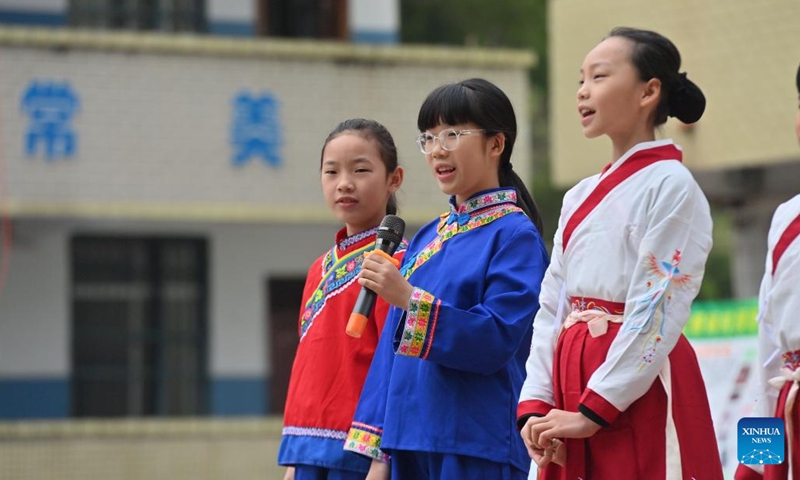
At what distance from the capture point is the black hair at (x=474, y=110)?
3.60 m

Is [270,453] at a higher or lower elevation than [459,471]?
lower

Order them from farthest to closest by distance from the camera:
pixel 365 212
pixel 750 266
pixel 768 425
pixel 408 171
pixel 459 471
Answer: pixel 408 171 < pixel 750 266 < pixel 365 212 < pixel 459 471 < pixel 768 425

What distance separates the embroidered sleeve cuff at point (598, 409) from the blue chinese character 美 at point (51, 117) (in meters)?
7.55

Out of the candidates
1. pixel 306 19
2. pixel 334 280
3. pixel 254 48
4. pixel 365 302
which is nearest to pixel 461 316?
pixel 365 302

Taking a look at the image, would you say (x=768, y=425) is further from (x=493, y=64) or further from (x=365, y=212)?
(x=493, y=64)

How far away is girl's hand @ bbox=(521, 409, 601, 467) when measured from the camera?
3.06 metres

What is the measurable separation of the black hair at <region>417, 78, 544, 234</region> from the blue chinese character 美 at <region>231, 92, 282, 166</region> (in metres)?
6.91

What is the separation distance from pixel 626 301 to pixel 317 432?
3.62 ft

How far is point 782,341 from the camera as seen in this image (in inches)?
140

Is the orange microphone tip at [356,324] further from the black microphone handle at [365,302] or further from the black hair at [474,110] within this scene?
the black hair at [474,110]

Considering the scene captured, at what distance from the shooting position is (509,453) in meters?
3.44

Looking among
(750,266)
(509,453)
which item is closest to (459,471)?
(509,453)

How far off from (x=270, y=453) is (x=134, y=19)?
3341mm

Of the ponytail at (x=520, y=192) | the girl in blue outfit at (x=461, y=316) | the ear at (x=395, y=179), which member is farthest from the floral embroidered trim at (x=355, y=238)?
the ponytail at (x=520, y=192)
